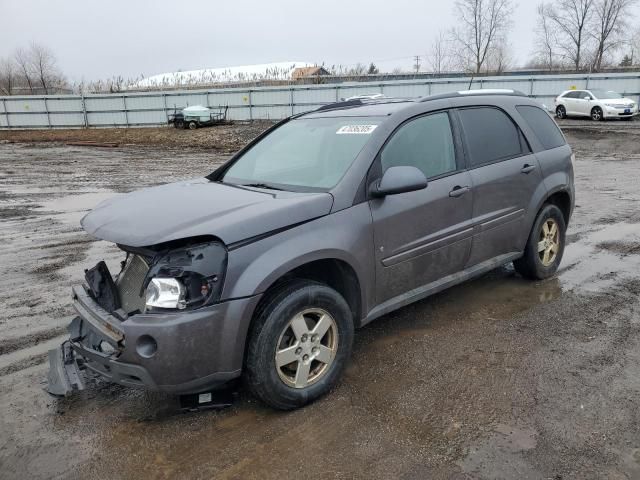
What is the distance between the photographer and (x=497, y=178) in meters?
4.55

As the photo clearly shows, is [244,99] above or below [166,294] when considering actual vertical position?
above

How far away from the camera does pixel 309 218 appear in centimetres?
327

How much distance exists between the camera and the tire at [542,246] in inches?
202

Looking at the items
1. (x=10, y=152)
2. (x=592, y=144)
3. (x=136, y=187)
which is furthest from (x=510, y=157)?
(x=10, y=152)

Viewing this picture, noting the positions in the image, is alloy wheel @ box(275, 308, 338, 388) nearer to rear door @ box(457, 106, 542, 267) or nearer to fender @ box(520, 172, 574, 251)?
rear door @ box(457, 106, 542, 267)

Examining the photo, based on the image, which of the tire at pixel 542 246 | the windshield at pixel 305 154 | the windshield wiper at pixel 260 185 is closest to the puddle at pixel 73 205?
the windshield at pixel 305 154

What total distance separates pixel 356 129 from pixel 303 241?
122cm

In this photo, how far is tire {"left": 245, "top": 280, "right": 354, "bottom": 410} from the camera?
3.04 meters

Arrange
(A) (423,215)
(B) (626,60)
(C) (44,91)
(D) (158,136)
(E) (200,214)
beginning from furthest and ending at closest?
1. (B) (626,60)
2. (C) (44,91)
3. (D) (158,136)
4. (A) (423,215)
5. (E) (200,214)

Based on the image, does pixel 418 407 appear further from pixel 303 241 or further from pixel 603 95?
pixel 603 95

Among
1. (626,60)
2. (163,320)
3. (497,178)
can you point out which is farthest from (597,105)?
(626,60)

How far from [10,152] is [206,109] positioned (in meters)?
11.5

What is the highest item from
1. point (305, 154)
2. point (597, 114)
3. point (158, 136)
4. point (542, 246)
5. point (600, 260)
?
point (597, 114)

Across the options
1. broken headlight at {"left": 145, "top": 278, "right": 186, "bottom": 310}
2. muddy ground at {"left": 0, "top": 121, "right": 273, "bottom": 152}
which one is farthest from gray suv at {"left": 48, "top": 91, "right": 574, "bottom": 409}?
muddy ground at {"left": 0, "top": 121, "right": 273, "bottom": 152}
